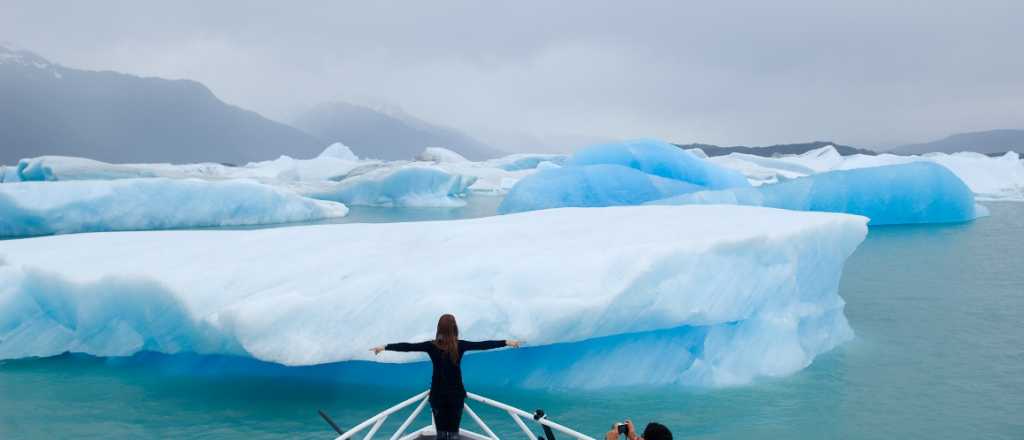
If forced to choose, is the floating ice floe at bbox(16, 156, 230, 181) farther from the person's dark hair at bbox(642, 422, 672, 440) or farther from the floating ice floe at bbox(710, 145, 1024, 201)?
the person's dark hair at bbox(642, 422, 672, 440)

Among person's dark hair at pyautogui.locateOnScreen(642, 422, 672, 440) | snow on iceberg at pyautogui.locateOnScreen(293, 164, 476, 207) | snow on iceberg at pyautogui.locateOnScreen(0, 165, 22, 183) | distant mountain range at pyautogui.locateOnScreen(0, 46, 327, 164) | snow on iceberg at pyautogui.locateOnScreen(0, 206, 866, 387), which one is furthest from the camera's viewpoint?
distant mountain range at pyautogui.locateOnScreen(0, 46, 327, 164)

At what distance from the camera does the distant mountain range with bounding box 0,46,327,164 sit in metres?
101

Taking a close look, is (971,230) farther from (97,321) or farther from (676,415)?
(97,321)

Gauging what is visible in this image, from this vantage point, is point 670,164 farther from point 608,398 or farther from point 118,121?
point 118,121

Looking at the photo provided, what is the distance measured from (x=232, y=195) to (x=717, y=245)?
13.9 m

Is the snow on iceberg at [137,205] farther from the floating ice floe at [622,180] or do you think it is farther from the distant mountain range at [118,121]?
the distant mountain range at [118,121]

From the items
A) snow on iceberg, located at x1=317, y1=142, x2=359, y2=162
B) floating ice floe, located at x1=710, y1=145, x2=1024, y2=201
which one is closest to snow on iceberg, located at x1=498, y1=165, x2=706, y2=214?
floating ice floe, located at x1=710, y1=145, x2=1024, y2=201

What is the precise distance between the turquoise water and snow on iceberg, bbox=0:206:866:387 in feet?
0.75

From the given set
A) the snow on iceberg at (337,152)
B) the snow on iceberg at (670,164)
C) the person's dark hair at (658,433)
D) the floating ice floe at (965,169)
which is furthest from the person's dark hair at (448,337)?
the snow on iceberg at (337,152)

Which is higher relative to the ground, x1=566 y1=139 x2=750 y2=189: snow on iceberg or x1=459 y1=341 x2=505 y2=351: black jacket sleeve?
x1=566 y1=139 x2=750 y2=189: snow on iceberg

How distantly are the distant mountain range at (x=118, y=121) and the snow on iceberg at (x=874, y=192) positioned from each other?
103m

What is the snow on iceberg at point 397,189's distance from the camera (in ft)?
77.7

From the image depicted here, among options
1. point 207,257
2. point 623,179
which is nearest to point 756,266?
point 207,257

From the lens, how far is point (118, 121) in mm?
113562
